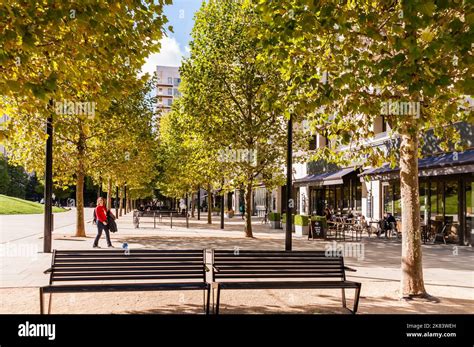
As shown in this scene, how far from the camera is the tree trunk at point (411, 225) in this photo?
8.36m

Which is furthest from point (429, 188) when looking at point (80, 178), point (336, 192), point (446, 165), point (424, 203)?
point (80, 178)

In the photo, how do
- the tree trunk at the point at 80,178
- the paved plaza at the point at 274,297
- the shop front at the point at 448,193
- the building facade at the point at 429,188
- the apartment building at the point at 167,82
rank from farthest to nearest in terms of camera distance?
the apartment building at the point at 167,82
the tree trunk at the point at 80,178
the building facade at the point at 429,188
the shop front at the point at 448,193
the paved plaza at the point at 274,297

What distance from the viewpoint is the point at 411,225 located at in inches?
332

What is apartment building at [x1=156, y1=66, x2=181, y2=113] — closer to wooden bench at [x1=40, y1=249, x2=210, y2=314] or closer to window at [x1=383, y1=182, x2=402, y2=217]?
window at [x1=383, y1=182, x2=402, y2=217]

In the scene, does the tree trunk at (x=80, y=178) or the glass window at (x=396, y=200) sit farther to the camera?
the glass window at (x=396, y=200)

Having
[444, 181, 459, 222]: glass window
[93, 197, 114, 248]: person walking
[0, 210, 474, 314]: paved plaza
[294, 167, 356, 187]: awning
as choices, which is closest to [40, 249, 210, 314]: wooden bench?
[0, 210, 474, 314]: paved plaza

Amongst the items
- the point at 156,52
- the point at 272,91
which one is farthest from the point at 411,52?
the point at 156,52

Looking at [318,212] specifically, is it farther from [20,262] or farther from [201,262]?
[201,262]

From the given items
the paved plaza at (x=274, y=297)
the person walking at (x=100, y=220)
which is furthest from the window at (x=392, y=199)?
the person walking at (x=100, y=220)

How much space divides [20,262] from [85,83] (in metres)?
7.13

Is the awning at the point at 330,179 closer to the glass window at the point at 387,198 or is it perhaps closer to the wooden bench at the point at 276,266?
the glass window at the point at 387,198

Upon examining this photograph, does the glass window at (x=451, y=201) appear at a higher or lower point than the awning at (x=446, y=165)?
lower

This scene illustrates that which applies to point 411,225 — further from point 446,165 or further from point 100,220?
point 100,220

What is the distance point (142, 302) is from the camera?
7.82m
